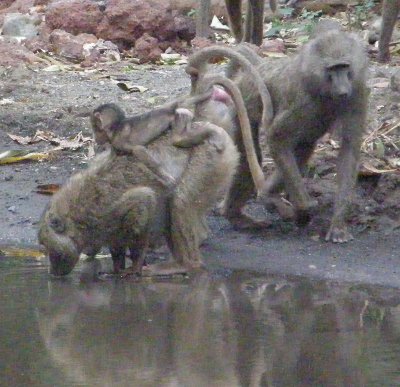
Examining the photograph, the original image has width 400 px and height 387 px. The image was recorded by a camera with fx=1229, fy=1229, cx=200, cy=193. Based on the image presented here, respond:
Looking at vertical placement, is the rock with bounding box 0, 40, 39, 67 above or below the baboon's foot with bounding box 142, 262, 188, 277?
below

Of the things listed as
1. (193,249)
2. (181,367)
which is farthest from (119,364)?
(193,249)

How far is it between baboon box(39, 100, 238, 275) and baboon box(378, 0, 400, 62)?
19.1ft

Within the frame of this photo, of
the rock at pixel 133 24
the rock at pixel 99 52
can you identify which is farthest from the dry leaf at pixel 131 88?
the rock at pixel 133 24

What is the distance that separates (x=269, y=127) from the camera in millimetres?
8750

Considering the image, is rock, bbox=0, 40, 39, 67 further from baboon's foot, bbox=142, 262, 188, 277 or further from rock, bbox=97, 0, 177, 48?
baboon's foot, bbox=142, 262, 188, 277

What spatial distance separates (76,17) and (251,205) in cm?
693

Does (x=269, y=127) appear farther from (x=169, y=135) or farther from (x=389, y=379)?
(x=389, y=379)

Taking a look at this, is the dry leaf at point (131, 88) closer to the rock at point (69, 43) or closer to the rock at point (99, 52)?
the rock at point (99, 52)

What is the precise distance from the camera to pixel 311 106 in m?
8.56

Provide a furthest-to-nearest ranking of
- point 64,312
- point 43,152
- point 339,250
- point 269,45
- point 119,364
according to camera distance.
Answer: point 269,45 < point 43,152 < point 339,250 < point 64,312 < point 119,364

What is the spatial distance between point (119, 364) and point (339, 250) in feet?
10.1

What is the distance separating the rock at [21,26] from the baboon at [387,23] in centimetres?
509

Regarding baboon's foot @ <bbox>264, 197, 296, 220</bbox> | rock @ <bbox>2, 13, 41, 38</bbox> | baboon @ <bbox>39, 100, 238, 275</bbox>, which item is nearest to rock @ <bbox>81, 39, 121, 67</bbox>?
rock @ <bbox>2, 13, 41, 38</bbox>

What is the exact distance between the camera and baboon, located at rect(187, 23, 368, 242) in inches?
329
